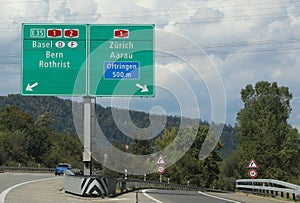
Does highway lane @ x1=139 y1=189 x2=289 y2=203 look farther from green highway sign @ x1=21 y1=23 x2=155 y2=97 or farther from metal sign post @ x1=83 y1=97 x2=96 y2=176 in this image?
green highway sign @ x1=21 y1=23 x2=155 y2=97

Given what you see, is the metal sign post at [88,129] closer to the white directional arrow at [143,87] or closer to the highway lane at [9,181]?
the white directional arrow at [143,87]

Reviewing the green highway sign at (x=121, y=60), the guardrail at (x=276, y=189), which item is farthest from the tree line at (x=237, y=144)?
the green highway sign at (x=121, y=60)

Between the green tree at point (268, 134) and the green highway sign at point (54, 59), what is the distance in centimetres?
5565

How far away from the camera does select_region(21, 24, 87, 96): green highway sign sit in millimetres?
29562

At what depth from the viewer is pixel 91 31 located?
30.3 meters

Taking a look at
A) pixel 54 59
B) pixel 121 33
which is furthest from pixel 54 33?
pixel 121 33

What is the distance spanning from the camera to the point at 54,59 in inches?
1176

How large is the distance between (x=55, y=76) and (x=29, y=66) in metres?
1.42

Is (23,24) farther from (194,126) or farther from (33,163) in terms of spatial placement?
(33,163)

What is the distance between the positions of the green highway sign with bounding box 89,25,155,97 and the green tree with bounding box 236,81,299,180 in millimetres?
54055

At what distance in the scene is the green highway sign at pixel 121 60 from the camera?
29.9 metres

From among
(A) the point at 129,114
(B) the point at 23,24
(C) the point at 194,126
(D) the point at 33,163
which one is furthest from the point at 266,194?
(D) the point at 33,163

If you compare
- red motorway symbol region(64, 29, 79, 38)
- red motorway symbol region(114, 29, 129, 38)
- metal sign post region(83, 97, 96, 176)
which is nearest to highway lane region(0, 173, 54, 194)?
metal sign post region(83, 97, 96, 176)

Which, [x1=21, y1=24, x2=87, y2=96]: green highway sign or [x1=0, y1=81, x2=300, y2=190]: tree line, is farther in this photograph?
[x1=0, y1=81, x2=300, y2=190]: tree line
